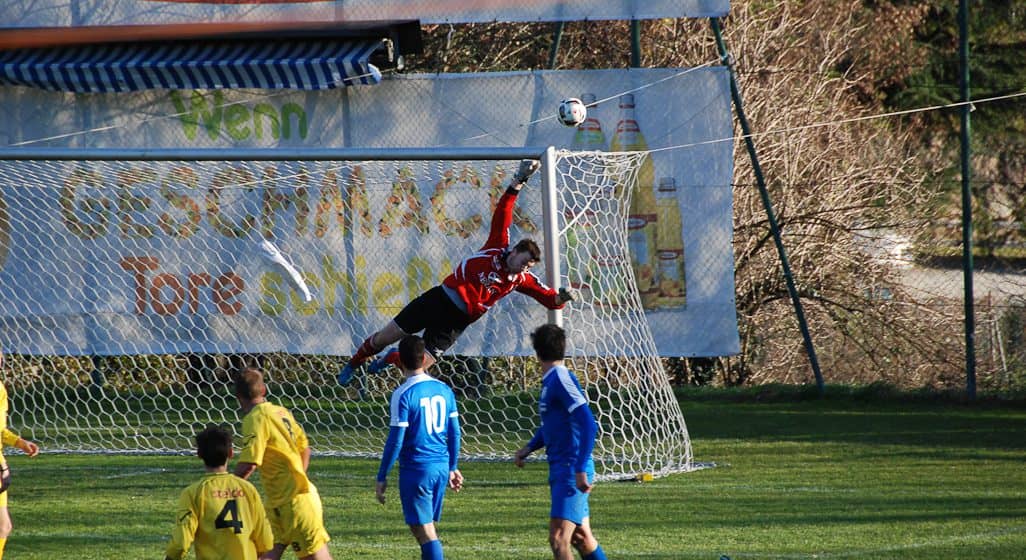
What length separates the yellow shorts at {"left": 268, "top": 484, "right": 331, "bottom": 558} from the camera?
6113mm

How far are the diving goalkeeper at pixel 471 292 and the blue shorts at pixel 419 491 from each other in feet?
8.95

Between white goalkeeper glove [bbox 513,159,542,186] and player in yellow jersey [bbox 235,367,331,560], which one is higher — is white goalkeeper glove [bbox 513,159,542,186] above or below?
above

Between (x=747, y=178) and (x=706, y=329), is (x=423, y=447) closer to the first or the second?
(x=706, y=329)

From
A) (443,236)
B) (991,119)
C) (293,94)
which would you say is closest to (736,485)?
(443,236)

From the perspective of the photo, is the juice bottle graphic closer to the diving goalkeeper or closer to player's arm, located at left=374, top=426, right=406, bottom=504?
the diving goalkeeper

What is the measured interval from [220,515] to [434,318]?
15.5 feet

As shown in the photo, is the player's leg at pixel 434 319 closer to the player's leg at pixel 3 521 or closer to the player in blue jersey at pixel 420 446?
the player in blue jersey at pixel 420 446

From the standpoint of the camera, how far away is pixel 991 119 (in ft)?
72.6

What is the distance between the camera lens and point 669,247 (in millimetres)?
13656

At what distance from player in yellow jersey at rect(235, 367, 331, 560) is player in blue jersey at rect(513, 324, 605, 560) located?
1191mm

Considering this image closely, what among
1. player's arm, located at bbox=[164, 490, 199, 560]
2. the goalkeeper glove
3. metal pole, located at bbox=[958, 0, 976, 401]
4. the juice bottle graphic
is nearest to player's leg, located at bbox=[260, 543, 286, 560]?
player's arm, located at bbox=[164, 490, 199, 560]

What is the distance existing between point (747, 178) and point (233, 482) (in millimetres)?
12779

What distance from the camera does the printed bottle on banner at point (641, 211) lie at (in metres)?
13.7

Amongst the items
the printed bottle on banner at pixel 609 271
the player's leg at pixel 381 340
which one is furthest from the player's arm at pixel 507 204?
the printed bottle on banner at pixel 609 271
